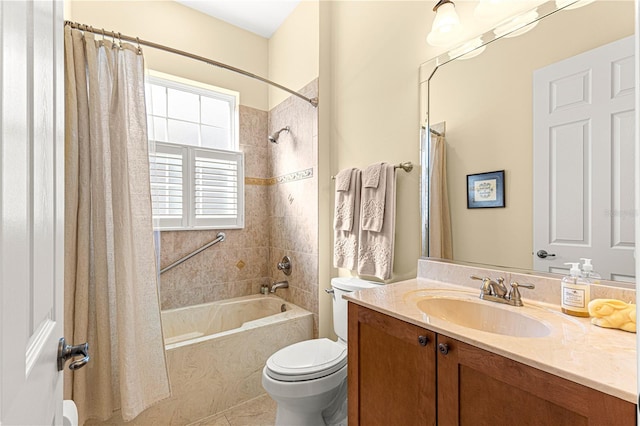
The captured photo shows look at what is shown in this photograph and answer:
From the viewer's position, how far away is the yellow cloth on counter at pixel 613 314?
2.74ft

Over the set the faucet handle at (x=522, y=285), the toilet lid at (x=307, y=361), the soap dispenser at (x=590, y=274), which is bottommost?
the toilet lid at (x=307, y=361)

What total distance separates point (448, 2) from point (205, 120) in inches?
80.8

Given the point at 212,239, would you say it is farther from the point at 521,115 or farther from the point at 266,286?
the point at 521,115

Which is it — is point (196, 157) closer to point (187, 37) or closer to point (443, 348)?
point (187, 37)

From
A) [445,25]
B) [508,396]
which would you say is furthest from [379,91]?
[508,396]

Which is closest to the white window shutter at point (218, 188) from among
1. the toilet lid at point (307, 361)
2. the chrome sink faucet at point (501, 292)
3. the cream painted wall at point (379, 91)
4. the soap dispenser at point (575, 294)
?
the cream painted wall at point (379, 91)

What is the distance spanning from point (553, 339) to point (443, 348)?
286mm

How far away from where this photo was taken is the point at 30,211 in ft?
1.53

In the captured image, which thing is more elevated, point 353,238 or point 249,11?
point 249,11

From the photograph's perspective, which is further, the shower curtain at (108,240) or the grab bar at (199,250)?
the grab bar at (199,250)

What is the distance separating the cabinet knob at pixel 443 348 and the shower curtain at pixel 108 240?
1348 mm

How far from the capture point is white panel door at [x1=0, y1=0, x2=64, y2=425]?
366mm

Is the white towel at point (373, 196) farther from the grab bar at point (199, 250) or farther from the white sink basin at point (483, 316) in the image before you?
the grab bar at point (199, 250)

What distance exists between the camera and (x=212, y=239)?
254 cm
